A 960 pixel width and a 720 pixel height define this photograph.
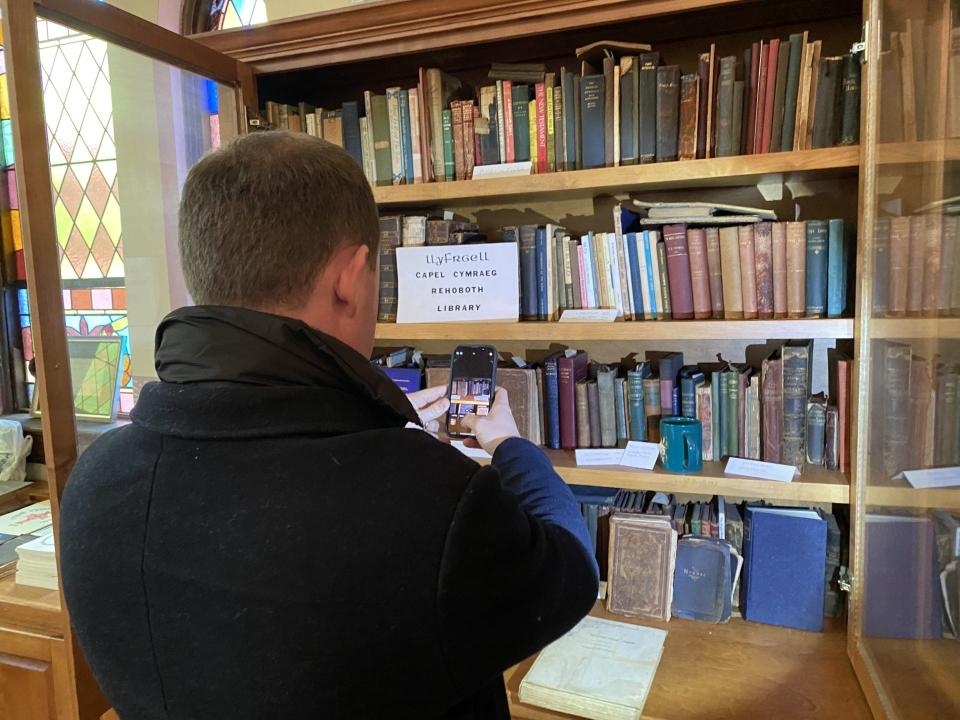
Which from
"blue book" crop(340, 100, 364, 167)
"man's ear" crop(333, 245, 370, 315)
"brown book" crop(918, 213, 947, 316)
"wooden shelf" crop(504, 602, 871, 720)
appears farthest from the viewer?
"blue book" crop(340, 100, 364, 167)

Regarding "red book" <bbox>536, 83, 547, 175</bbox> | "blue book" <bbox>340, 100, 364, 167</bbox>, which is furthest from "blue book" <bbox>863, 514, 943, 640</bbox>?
"blue book" <bbox>340, 100, 364, 167</bbox>

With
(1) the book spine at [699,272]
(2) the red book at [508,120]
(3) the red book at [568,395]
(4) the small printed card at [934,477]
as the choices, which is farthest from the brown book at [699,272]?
(4) the small printed card at [934,477]

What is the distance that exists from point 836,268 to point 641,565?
78 centimetres

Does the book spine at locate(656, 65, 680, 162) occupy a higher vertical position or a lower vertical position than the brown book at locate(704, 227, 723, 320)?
higher

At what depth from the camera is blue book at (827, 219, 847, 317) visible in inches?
53.6

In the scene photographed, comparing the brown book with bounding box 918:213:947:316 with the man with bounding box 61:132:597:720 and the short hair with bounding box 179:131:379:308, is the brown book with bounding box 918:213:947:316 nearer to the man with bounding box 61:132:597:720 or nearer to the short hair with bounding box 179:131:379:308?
the man with bounding box 61:132:597:720

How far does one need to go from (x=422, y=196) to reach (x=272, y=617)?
1.18 metres

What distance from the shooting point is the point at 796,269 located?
4.56 feet

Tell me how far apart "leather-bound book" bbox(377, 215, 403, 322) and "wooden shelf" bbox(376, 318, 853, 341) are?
0.06 meters

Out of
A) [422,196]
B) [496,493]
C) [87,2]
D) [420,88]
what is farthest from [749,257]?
[87,2]

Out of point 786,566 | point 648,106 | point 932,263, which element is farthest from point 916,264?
point 786,566

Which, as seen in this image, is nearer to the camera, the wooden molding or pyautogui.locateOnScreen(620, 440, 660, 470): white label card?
the wooden molding

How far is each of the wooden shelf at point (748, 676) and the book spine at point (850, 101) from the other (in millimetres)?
1051

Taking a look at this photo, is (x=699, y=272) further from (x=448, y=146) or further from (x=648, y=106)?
(x=448, y=146)
